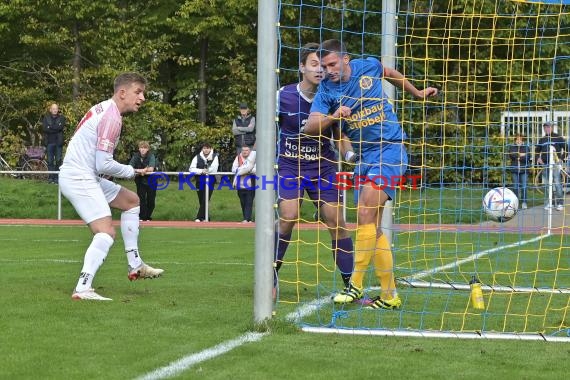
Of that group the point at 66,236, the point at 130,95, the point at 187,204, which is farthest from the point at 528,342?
the point at 187,204

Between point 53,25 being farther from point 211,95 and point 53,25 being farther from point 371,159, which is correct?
point 371,159

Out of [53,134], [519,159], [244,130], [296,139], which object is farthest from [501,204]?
[53,134]

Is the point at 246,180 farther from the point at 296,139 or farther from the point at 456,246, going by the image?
the point at 296,139

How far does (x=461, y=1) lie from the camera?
2153 centimetres

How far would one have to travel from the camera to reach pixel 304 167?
884cm

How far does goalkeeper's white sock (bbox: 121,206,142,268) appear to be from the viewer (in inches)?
358

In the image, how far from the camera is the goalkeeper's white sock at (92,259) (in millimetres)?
8383

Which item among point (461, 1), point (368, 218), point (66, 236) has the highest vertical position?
point (461, 1)

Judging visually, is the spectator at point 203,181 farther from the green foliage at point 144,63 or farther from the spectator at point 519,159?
the green foliage at point 144,63

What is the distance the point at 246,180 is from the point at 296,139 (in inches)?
494

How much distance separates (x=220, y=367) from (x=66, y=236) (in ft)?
40.1

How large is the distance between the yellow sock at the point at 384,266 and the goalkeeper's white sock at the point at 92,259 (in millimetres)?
2296

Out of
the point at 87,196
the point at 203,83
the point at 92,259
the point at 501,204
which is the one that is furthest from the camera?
the point at 203,83

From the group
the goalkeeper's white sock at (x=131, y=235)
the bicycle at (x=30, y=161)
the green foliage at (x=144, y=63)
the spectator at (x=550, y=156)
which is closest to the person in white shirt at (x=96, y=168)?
the goalkeeper's white sock at (x=131, y=235)
